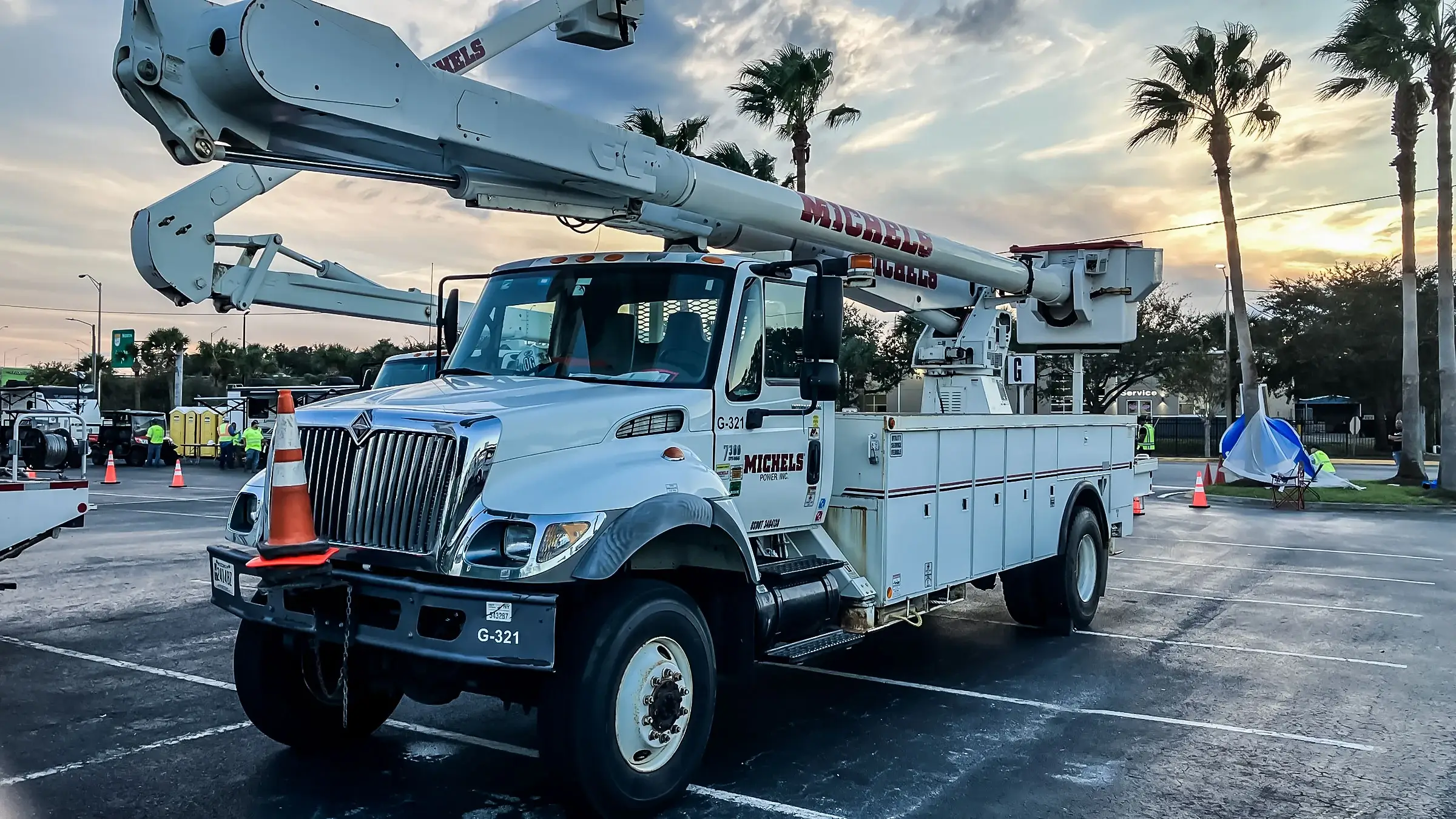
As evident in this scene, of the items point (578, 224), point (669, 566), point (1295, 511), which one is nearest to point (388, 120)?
point (578, 224)

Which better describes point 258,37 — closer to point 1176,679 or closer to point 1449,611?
point 1176,679

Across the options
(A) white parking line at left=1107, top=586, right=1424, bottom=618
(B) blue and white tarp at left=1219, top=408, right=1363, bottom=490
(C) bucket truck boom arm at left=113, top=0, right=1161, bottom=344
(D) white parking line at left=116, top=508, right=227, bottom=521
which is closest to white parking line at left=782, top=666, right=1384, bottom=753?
(C) bucket truck boom arm at left=113, top=0, right=1161, bottom=344

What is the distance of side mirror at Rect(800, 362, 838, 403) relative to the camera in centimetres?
571

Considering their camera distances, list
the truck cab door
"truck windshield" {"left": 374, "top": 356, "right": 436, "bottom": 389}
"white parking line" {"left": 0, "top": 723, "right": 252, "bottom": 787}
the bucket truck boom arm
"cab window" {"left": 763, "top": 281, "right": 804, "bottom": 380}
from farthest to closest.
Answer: "truck windshield" {"left": 374, "top": 356, "right": 436, "bottom": 389}, "cab window" {"left": 763, "top": 281, "right": 804, "bottom": 380}, the truck cab door, "white parking line" {"left": 0, "top": 723, "right": 252, "bottom": 787}, the bucket truck boom arm

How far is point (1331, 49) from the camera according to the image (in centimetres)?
2502

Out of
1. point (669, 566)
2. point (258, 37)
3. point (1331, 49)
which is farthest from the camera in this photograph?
point (1331, 49)

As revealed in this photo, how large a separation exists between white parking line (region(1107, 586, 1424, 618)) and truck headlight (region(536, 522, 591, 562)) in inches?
338

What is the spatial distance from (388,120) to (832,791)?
3.90 m

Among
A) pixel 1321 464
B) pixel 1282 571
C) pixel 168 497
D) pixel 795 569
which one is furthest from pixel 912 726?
pixel 1321 464

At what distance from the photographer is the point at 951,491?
7.37 meters

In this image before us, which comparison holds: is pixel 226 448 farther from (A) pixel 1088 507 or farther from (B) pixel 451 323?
(A) pixel 1088 507

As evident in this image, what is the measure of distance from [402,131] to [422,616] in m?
2.37

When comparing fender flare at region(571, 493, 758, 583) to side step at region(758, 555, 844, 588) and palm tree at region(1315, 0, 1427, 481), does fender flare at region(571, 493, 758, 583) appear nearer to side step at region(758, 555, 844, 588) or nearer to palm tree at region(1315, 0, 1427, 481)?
side step at region(758, 555, 844, 588)

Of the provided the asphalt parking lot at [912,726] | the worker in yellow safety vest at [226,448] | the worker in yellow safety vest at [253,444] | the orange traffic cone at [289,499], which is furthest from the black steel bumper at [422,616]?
the worker in yellow safety vest at [226,448]
